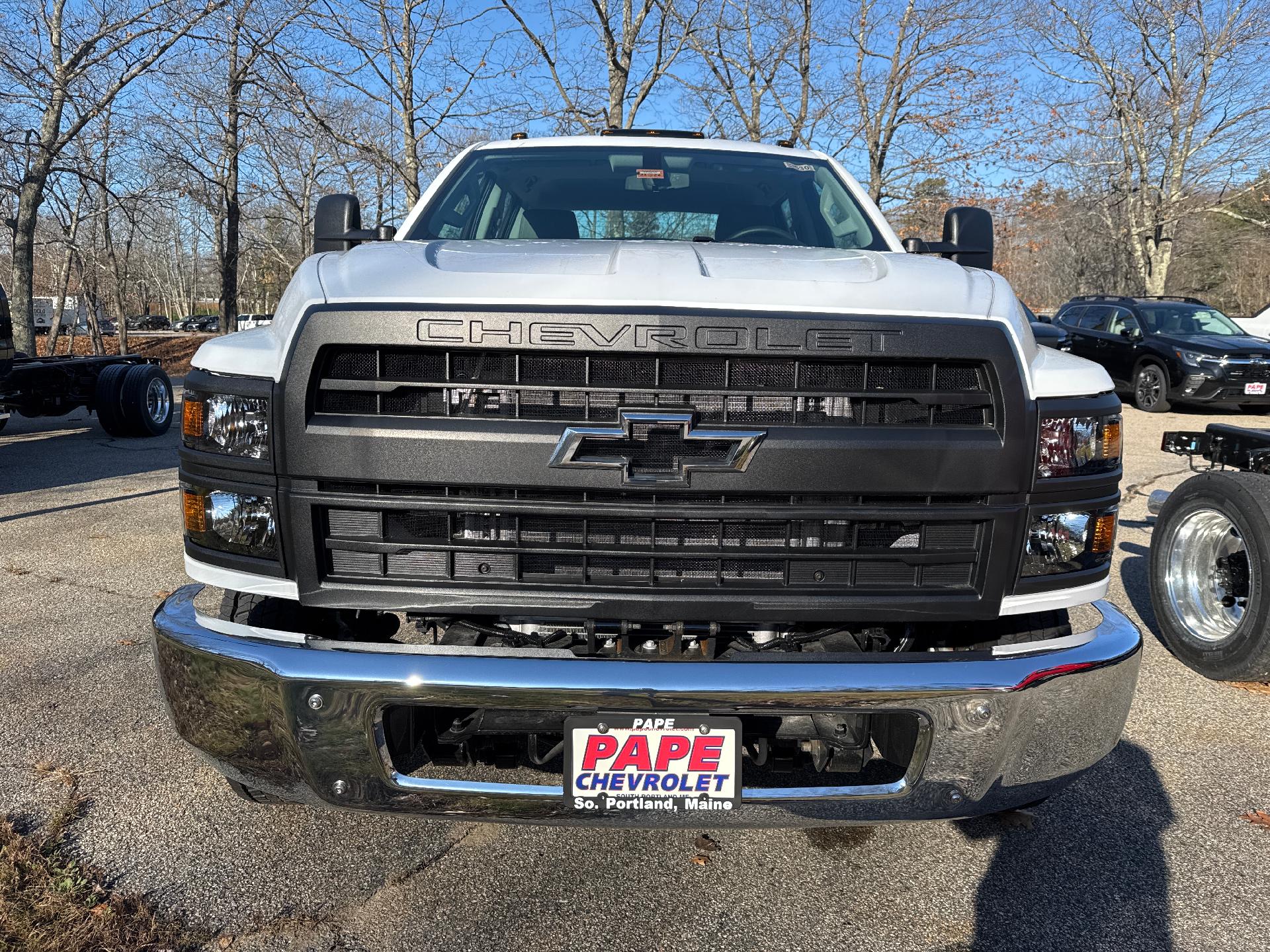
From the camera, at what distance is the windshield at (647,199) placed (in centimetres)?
353

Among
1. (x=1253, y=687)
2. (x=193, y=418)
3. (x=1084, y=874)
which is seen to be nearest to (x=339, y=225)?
(x=193, y=418)

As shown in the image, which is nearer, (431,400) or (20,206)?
(431,400)

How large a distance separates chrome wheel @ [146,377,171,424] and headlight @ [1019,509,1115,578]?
10.6 m

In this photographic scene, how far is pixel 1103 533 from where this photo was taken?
85.7 inches

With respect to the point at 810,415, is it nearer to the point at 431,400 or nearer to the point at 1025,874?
the point at 431,400

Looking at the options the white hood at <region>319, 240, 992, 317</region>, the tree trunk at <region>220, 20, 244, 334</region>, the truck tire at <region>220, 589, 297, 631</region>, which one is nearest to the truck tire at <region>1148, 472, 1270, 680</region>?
the white hood at <region>319, 240, 992, 317</region>

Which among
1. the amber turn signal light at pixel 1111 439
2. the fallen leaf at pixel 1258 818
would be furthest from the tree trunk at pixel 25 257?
the fallen leaf at pixel 1258 818

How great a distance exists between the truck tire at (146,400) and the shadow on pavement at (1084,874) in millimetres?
10137

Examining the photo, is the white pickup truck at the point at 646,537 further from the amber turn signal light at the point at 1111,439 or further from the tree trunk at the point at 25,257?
the tree trunk at the point at 25,257

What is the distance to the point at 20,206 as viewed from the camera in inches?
621

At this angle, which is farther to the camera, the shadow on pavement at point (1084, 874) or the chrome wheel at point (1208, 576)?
the chrome wheel at point (1208, 576)

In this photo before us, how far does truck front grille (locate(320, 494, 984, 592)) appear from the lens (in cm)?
204

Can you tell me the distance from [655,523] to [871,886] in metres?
1.20

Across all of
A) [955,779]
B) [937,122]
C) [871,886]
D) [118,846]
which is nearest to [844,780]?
[871,886]
